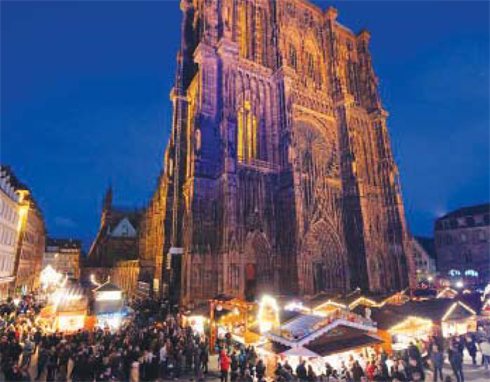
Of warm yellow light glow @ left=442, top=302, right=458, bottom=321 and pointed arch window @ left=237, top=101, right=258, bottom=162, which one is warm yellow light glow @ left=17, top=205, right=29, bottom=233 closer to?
pointed arch window @ left=237, top=101, right=258, bottom=162

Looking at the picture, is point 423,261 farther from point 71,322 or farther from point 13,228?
point 13,228

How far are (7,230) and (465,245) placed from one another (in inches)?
2464

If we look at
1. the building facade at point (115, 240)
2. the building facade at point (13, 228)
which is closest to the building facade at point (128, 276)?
the building facade at point (115, 240)

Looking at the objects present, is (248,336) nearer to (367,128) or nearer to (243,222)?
(243,222)

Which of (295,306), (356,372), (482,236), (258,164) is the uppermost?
(258,164)

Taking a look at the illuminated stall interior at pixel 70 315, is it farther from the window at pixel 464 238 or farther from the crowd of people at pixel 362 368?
the window at pixel 464 238

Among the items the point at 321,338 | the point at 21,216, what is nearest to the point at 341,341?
the point at 321,338

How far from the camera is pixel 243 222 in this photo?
26312mm

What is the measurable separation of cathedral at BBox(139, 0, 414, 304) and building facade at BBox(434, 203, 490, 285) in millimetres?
20879

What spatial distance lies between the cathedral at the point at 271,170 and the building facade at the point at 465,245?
2088 cm

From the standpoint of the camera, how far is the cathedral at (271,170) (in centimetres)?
2531

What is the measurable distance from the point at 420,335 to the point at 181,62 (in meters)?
33.0

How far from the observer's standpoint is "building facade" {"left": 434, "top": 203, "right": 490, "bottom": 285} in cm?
4562

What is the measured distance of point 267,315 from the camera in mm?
14727
